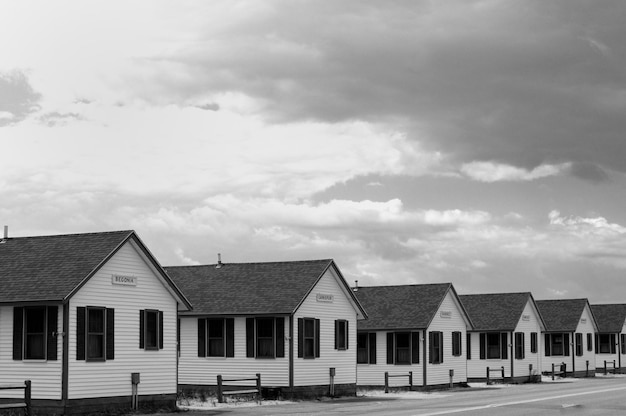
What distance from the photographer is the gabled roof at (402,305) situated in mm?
56469

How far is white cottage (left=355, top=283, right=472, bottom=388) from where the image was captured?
56.2 meters

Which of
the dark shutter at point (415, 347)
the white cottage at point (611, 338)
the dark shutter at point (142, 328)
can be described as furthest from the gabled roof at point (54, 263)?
the white cottage at point (611, 338)

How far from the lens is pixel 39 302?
32469mm

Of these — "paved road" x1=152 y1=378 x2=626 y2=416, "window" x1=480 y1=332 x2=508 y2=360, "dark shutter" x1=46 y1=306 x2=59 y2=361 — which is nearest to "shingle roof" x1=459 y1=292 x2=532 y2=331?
"window" x1=480 y1=332 x2=508 y2=360

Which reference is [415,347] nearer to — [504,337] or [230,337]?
[504,337]

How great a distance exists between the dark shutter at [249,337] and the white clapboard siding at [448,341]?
13921 mm

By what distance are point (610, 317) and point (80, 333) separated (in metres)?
65.5

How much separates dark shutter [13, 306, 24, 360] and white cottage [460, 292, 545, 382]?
36610 mm

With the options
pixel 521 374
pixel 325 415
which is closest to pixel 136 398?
pixel 325 415

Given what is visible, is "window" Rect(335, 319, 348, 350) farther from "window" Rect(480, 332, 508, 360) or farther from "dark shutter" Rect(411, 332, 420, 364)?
"window" Rect(480, 332, 508, 360)

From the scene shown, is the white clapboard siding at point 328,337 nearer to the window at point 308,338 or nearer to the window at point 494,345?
the window at point 308,338

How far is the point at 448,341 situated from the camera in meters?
59.1

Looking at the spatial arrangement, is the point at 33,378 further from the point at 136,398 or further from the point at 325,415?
the point at 325,415

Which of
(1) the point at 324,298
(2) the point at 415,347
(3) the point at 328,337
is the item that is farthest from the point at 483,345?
(1) the point at 324,298
